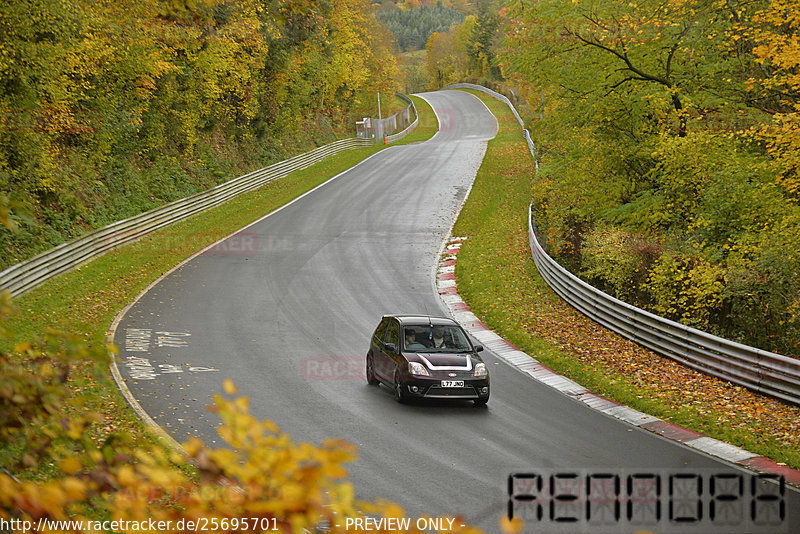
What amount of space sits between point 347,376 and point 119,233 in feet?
54.6

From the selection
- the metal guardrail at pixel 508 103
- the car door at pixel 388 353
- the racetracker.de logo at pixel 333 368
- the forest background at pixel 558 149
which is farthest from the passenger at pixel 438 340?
the metal guardrail at pixel 508 103

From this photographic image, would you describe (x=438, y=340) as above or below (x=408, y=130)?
below

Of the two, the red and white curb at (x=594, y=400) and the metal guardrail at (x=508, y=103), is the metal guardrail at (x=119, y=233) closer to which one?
the red and white curb at (x=594, y=400)

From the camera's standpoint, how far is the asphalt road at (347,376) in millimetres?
11453

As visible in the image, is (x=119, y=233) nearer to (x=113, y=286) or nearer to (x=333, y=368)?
(x=113, y=286)

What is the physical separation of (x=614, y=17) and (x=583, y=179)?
546cm

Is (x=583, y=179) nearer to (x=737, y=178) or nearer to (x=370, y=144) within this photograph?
(x=737, y=178)

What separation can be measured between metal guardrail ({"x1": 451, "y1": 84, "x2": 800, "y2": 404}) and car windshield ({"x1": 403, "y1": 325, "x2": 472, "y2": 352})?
4946 mm

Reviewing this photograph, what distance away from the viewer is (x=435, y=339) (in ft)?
51.4

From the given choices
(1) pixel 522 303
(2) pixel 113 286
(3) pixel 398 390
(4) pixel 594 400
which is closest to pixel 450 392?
(3) pixel 398 390

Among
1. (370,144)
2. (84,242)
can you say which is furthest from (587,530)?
(370,144)

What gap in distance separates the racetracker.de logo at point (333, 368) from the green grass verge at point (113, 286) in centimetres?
407

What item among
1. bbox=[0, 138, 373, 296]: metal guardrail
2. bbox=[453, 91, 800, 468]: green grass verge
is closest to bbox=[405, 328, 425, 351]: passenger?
bbox=[453, 91, 800, 468]: green grass verge

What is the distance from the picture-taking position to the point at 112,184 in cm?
3253
